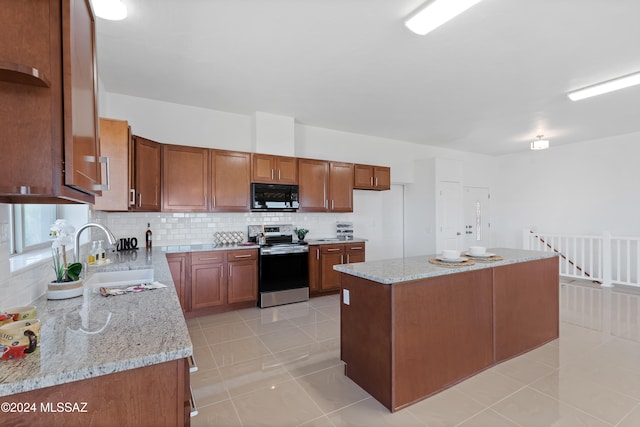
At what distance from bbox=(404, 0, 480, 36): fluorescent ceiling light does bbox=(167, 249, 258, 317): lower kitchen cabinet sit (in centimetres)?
323

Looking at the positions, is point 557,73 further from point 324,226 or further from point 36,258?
point 36,258

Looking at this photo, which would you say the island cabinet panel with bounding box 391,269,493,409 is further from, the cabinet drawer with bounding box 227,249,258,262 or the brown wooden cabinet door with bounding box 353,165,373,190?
the brown wooden cabinet door with bounding box 353,165,373,190

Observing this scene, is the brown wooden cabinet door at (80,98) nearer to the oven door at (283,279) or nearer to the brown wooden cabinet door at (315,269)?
the oven door at (283,279)

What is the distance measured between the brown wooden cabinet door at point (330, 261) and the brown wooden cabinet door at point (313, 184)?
2.23ft

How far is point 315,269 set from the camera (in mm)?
4738

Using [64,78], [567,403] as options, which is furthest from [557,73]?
[64,78]

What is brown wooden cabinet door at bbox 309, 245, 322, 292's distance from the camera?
4699 mm

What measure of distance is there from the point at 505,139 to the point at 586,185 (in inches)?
78.8

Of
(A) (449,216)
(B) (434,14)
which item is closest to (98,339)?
(B) (434,14)

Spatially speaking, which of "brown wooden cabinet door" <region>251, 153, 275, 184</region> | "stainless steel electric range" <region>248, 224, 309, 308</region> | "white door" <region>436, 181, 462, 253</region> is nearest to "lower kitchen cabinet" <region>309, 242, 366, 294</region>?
"stainless steel electric range" <region>248, 224, 309, 308</region>

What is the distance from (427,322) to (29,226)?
2.99 metres

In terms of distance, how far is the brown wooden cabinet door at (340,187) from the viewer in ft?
17.0

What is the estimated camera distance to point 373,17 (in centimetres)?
239

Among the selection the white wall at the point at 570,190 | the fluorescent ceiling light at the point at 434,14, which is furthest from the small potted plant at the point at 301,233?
the white wall at the point at 570,190
